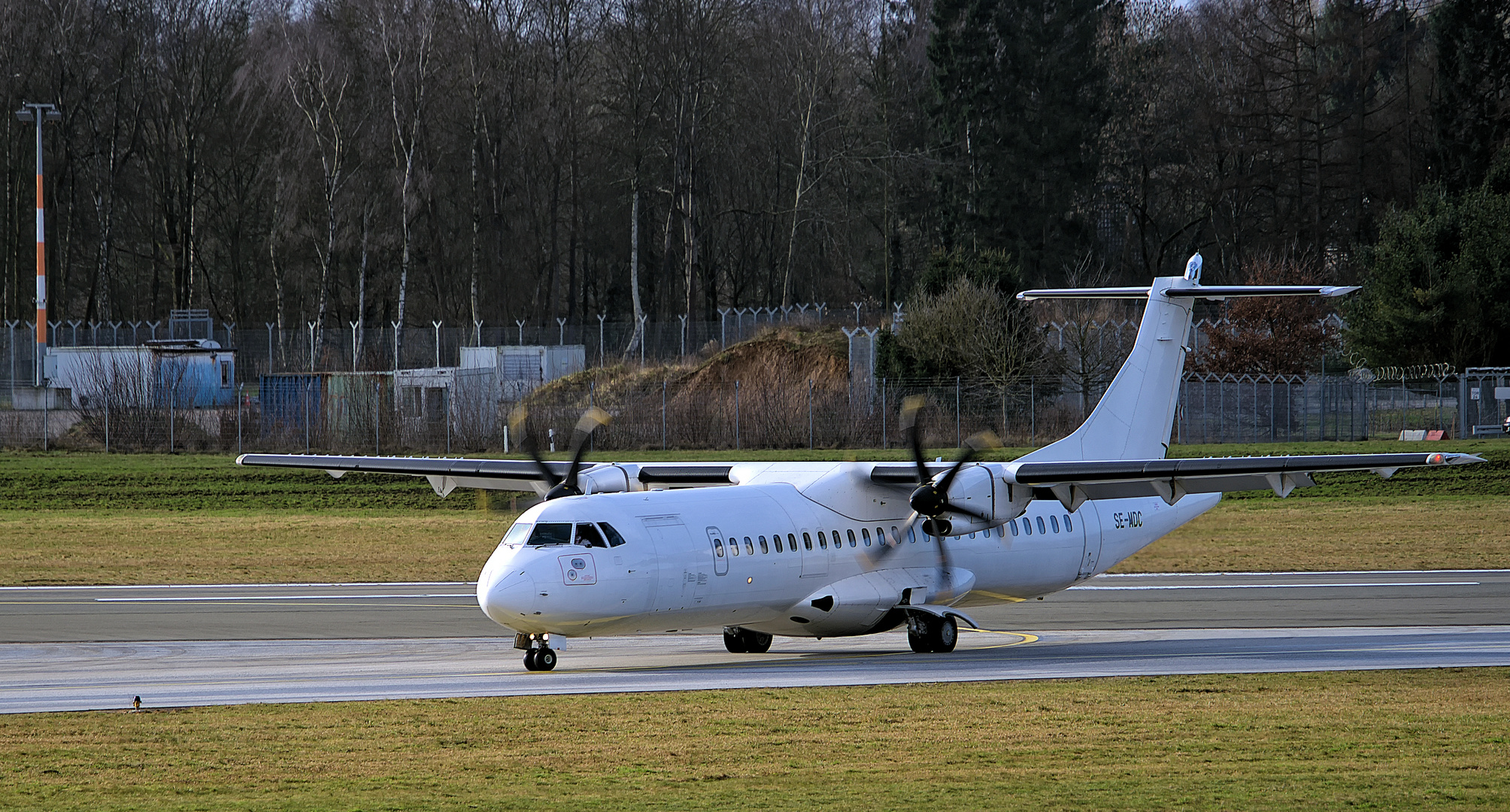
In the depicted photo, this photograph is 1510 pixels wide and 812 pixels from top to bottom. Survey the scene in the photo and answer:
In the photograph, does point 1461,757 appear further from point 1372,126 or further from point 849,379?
point 1372,126

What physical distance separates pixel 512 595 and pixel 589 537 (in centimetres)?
124

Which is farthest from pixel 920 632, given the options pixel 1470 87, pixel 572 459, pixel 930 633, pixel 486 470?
pixel 1470 87

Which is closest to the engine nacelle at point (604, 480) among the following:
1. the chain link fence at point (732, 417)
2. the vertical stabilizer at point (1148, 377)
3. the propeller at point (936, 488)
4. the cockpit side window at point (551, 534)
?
the cockpit side window at point (551, 534)

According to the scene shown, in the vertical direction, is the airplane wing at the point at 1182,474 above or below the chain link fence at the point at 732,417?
below

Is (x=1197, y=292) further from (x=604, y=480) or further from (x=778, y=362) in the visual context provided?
(x=778, y=362)

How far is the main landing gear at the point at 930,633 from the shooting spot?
2011cm

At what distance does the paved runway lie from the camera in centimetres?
1684

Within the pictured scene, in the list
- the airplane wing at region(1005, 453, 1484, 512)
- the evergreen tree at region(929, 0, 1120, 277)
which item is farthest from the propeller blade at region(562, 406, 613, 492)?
the evergreen tree at region(929, 0, 1120, 277)

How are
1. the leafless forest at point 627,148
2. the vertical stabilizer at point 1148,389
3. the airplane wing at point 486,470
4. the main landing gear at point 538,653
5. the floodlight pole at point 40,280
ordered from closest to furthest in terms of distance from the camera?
1. the main landing gear at point 538,653
2. the airplane wing at point 486,470
3. the vertical stabilizer at point 1148,389
4. the floodlight pole at point 40,280
5. the leafless forest at point 627,148

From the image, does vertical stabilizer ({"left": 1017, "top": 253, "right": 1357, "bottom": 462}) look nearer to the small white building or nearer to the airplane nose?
the airplane nose

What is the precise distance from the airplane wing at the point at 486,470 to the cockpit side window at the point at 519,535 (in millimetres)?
3293

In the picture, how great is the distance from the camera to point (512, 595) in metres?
16.3

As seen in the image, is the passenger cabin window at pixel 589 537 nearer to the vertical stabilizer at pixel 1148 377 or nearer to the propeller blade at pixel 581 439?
the propeller blade at pixel 581 439

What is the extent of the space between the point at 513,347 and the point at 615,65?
55.5 feet
